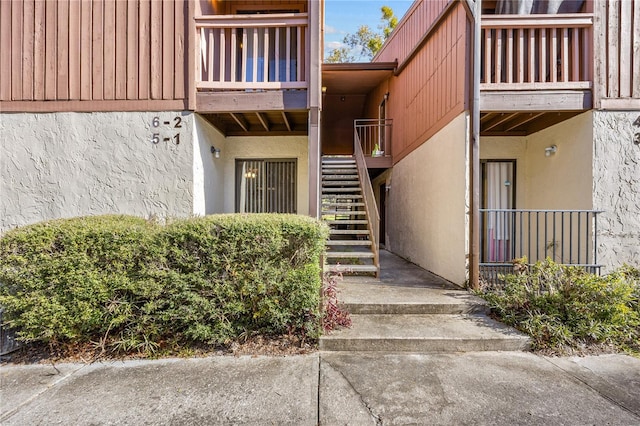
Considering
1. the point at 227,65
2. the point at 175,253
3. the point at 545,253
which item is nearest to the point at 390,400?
the point at 175,253

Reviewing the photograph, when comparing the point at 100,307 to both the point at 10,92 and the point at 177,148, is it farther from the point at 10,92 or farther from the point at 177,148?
the point at 10,92

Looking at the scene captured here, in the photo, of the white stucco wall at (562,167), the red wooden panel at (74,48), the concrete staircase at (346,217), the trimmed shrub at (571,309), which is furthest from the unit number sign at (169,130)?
the white stucco wall at (562,167)

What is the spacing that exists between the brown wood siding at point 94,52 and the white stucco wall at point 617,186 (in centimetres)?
667

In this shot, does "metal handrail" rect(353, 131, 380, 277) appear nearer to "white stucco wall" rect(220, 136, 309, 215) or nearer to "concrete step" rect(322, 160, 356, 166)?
"concrete step" rect(322, 160, 356, 166)

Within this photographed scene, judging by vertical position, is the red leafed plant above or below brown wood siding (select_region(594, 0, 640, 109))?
below

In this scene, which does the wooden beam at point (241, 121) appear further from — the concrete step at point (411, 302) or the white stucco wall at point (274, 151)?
the concrete step at point (411, 302)

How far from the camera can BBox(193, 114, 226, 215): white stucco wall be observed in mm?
4902

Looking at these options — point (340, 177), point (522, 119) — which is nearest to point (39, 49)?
point (340, 177)

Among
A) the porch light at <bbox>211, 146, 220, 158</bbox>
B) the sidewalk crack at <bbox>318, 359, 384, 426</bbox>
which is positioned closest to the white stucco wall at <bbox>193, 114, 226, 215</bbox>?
the porch light at <bbox>211, 146, 220, 158</bbox>

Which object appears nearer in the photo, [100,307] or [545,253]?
[100,307]

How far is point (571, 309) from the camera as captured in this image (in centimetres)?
336

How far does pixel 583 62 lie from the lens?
4.71 m

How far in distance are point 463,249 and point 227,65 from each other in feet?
17.0

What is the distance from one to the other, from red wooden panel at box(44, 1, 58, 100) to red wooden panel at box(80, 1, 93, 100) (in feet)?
1.38
